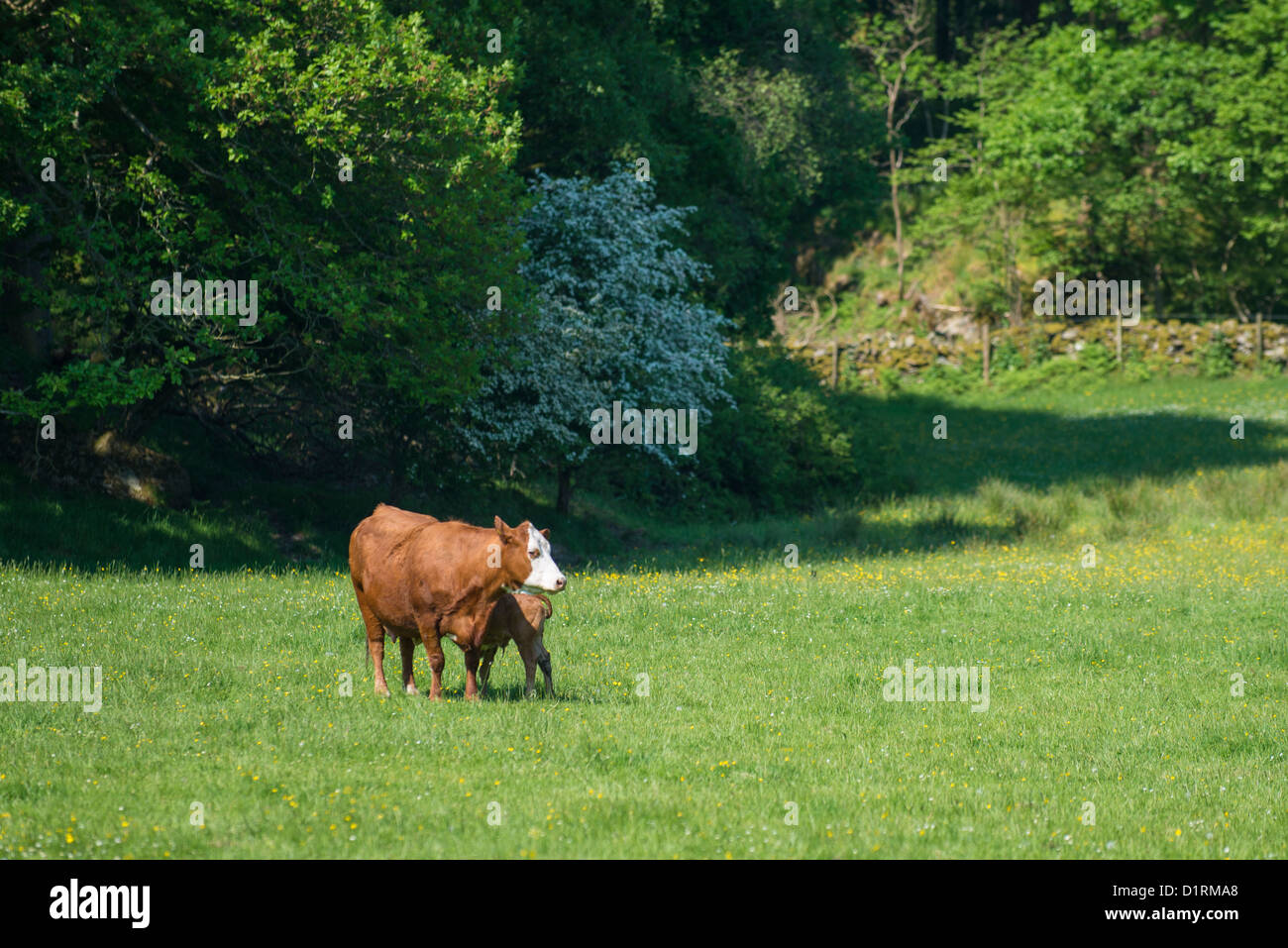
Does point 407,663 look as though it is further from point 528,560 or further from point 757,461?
point 757,461

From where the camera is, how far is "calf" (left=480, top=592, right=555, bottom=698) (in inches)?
Answer: 512

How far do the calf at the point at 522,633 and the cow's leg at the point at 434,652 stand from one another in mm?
492

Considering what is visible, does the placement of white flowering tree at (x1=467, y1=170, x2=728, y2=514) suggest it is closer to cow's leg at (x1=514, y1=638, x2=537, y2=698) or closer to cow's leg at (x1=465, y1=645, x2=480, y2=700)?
cow's leg at (x1=514, y1=638, x2=537, y2=698)

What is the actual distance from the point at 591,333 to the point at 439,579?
17887 millimetres

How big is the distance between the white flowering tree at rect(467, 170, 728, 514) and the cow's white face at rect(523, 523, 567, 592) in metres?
16.2

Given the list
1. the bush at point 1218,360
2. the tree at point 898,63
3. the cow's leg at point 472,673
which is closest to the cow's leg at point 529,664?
the cow's leg at point 472,673

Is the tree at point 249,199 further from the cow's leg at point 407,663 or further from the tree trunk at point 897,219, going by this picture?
the tree trunk at point 897,219

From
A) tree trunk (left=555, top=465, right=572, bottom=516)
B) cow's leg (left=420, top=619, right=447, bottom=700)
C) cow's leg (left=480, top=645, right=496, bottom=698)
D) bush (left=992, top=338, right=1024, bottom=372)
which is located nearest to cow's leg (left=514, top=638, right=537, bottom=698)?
cow's leg (left=480, top=645, right=496, bottom=698)

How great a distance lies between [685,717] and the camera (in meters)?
13.3

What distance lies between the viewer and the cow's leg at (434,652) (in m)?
12.7
